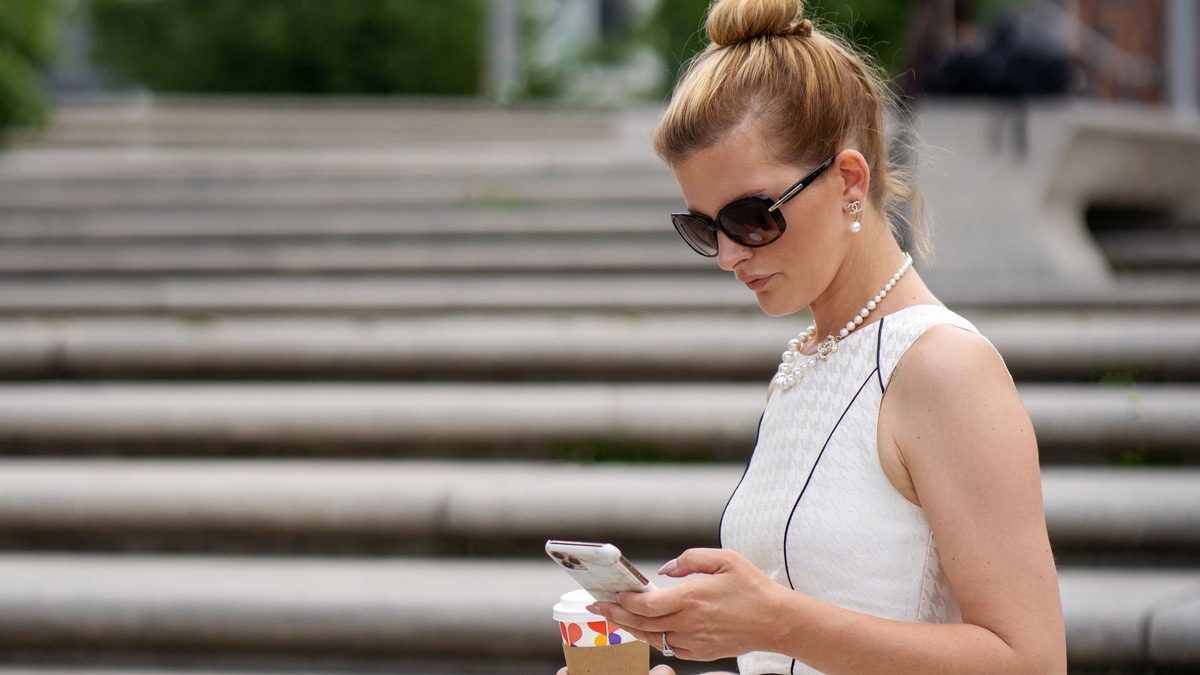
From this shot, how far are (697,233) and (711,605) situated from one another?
546mm

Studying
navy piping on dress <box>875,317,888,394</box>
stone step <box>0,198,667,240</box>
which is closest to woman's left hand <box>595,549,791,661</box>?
navy piping on dress <box>875,317,888,394</box>

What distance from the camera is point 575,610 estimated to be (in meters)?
1.52

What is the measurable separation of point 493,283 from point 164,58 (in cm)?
2401

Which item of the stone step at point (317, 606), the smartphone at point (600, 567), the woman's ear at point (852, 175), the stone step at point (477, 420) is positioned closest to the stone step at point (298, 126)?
the stone step at point (477, 420)

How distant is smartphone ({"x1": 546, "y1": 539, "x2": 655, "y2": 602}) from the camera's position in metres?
1.23

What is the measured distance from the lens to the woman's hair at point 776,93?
4.70 ft

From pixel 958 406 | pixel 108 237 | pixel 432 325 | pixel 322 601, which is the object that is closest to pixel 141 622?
pixel 322 601

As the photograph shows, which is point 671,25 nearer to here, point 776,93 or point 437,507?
point 437,507

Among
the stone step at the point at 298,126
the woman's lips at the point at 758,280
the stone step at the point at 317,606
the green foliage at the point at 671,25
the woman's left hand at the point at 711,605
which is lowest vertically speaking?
the stone step at the point at 317,606

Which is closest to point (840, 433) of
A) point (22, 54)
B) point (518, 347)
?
point (518, 347)

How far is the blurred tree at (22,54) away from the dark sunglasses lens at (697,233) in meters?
8.58

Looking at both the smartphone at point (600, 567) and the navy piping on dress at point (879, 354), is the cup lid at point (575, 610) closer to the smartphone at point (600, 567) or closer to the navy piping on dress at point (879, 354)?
the smartphone at point (600, 567)

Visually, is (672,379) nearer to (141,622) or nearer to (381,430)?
(381,430)

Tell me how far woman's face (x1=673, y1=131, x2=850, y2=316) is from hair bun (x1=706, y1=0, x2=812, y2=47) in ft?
0.52
